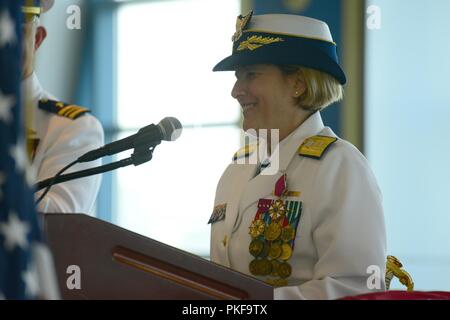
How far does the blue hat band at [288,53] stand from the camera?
238 cm

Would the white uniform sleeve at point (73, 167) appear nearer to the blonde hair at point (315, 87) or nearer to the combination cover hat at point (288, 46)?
the combination cover hat at point (288, 46)

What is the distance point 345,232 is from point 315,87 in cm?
46

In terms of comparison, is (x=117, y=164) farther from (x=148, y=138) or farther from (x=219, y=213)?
(x=219, y=213)

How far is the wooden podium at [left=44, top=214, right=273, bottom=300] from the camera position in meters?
1.66

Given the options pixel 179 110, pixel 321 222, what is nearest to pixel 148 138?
pixel 321 222

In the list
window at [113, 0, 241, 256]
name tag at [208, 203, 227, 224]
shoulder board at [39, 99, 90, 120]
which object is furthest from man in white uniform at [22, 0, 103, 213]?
window at [113, 0, 241, 256]


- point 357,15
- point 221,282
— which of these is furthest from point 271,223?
point 357,15

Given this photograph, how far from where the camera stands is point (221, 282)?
1673 millimetres

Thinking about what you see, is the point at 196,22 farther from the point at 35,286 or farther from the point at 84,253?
the point at 35,286

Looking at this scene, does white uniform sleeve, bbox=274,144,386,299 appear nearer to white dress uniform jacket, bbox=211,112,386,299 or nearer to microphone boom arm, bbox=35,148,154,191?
white dress uniform jacket, bbox=211,112,386,299

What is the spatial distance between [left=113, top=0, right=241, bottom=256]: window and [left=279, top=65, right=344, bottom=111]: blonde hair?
10.0 feet

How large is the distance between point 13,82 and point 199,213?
4374 millimetres

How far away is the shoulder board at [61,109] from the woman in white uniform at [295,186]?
1.20 feet
